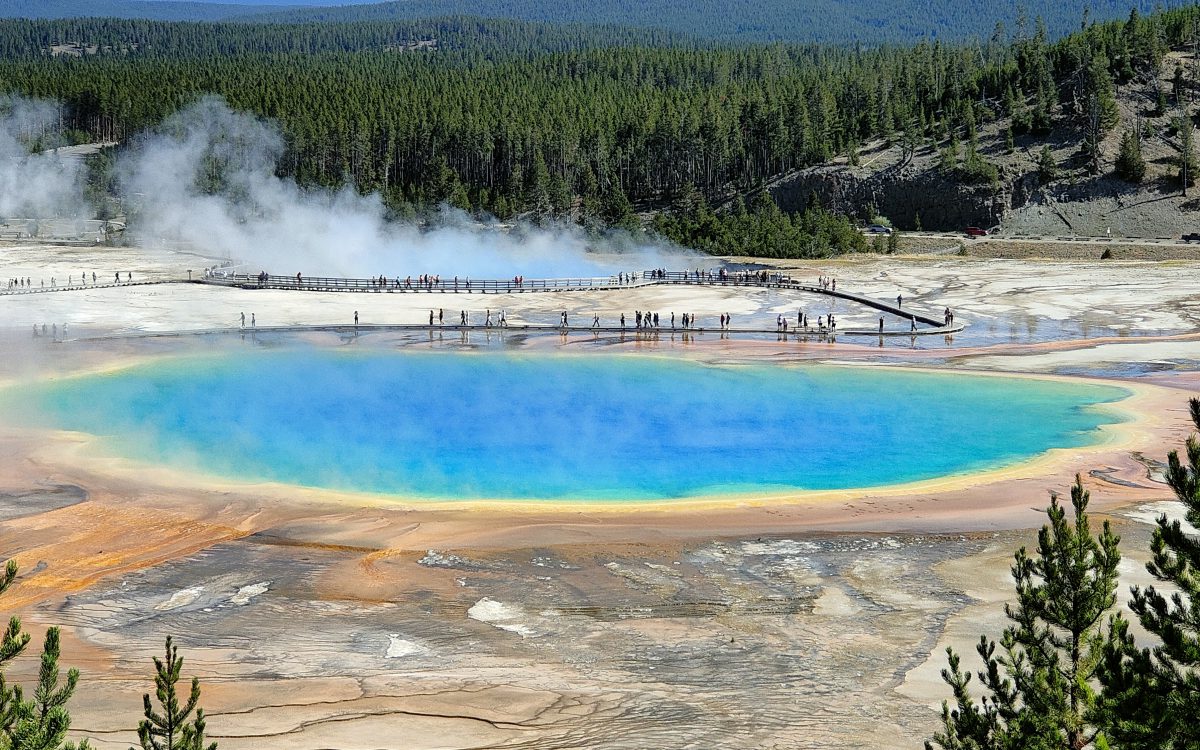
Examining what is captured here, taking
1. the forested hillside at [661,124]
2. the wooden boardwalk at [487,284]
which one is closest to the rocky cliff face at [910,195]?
the forested hillside at [661,124]

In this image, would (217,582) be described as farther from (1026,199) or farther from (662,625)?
(1026,199)

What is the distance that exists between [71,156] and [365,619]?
103340 mm

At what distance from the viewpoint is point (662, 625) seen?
632 inches

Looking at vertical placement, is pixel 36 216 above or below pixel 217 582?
above

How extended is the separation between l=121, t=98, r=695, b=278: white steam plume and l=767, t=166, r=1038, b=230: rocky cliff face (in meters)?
16.7

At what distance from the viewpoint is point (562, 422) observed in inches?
1214

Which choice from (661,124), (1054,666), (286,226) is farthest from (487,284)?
(1054,666)

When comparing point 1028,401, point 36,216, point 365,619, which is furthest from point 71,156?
point 365,619

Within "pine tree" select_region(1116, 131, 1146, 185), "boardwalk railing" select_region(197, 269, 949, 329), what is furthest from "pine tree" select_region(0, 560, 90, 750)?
"pine tree" select_region(1116, 131, 1146, 185)

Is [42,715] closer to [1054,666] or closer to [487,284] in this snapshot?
[1054,666]

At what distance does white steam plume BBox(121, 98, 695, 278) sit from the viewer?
2724 inches

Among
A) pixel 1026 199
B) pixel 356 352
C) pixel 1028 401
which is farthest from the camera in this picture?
pixel 1026 199

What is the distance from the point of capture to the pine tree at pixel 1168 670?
26.5 ft

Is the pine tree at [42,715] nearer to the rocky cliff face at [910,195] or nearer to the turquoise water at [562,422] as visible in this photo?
the turquoise water at [562,422]
